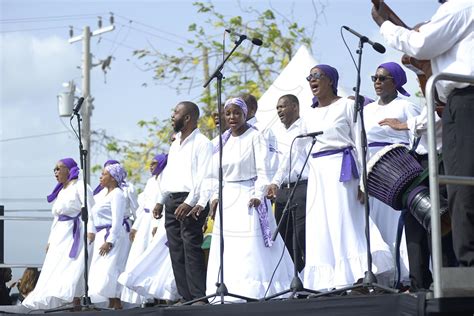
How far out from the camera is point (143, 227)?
1322cm

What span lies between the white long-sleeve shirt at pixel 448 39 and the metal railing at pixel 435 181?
0.41 m

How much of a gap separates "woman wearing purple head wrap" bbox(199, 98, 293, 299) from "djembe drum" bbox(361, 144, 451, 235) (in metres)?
2.39

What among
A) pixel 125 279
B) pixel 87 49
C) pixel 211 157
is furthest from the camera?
pixel 87 49

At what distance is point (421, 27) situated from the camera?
22.1 feet

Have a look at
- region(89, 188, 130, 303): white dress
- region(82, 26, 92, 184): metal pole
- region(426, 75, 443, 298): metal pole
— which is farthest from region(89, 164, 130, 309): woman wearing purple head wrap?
region(82, 26, 92, 184): metal pole

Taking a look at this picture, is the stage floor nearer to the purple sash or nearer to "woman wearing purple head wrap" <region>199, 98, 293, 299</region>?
"woman wearing purple head wrap" <region>199, 98, 293, 299</region>

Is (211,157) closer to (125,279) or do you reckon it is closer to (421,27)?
(125,279)

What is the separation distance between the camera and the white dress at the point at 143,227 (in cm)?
1288

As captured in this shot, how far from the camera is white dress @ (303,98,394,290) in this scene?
8.91m

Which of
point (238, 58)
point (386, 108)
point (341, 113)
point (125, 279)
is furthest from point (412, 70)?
point (238, 58)

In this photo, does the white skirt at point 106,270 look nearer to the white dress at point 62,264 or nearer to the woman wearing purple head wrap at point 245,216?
the white dress at point 62,264

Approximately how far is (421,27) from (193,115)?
14.1 feet

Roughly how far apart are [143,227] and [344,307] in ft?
22.0

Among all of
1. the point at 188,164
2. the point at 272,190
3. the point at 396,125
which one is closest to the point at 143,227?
the point at 188,164
